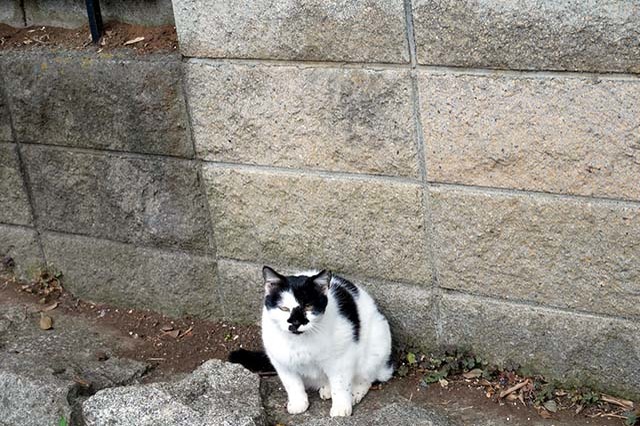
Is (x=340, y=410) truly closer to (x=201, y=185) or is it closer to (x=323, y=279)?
(x=323, y=279)

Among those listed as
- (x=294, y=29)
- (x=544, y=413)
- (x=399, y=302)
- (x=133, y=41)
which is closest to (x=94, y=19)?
(x=133, y=41)

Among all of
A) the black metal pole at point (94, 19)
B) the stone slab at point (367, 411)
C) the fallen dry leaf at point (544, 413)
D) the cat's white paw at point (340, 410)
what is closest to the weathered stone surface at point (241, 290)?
the stone slab at point (367, 411)

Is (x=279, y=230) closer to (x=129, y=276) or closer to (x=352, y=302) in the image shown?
(x=352, y=302)

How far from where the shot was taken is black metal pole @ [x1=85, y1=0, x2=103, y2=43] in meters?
4.66

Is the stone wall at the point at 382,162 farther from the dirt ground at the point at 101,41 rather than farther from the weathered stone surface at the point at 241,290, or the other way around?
the dirt ground at the point at 101,41

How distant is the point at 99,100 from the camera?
15.0 ft

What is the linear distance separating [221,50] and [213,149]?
49 cm

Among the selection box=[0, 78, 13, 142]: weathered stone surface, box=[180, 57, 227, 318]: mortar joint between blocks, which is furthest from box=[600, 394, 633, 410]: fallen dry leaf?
box=[0, 78, 13, 142]: weathered stone surface

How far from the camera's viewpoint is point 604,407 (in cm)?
396

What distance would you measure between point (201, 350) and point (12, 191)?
140 centimetres

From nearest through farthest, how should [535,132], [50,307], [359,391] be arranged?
[535,132]
[359,391]
[50,307]

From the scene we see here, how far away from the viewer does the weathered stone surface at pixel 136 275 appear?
4809 mm

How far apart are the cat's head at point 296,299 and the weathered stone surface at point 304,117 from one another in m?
0.53

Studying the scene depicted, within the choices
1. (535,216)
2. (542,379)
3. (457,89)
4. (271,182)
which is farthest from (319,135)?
(542,379)
